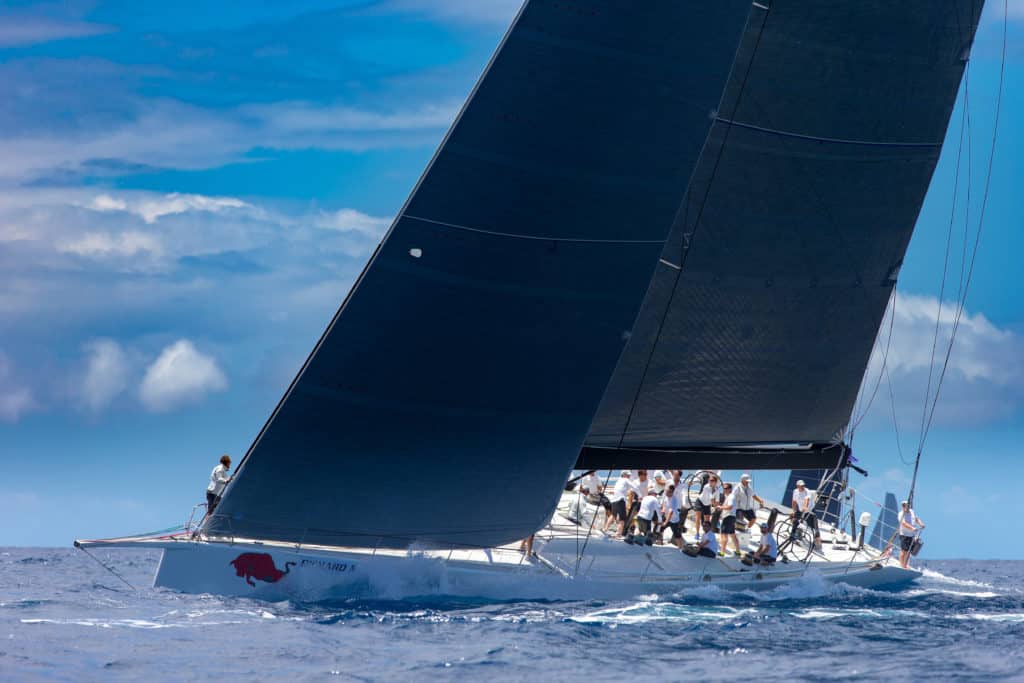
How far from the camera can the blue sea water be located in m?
11.0

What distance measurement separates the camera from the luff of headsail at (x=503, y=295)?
14062 mm

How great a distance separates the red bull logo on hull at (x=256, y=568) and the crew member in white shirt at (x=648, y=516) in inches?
201

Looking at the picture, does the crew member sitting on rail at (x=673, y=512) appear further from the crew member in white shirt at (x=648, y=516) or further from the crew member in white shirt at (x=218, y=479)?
the crew member in white shirt at (x=218, y=479)

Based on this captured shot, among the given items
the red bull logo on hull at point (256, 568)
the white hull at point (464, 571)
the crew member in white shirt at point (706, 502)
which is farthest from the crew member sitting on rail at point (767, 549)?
the red bull logo on hull at point (256, 568)

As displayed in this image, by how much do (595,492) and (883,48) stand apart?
7491mm

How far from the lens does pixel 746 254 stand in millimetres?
16812

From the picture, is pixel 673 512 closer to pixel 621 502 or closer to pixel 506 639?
pixel 621 502

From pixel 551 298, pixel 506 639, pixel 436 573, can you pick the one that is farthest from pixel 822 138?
pixel 506 639

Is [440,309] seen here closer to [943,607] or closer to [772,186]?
[772,186]

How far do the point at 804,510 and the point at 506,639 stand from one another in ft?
24.2

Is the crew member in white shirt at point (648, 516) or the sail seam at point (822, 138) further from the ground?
the sail seam at point (822, 138)

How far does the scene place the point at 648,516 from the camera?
54.6 ft

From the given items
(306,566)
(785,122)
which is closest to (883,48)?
(785,122)

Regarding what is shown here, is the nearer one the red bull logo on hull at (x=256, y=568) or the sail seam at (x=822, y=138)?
the red bull logo on hull at (x=256, y=568)
